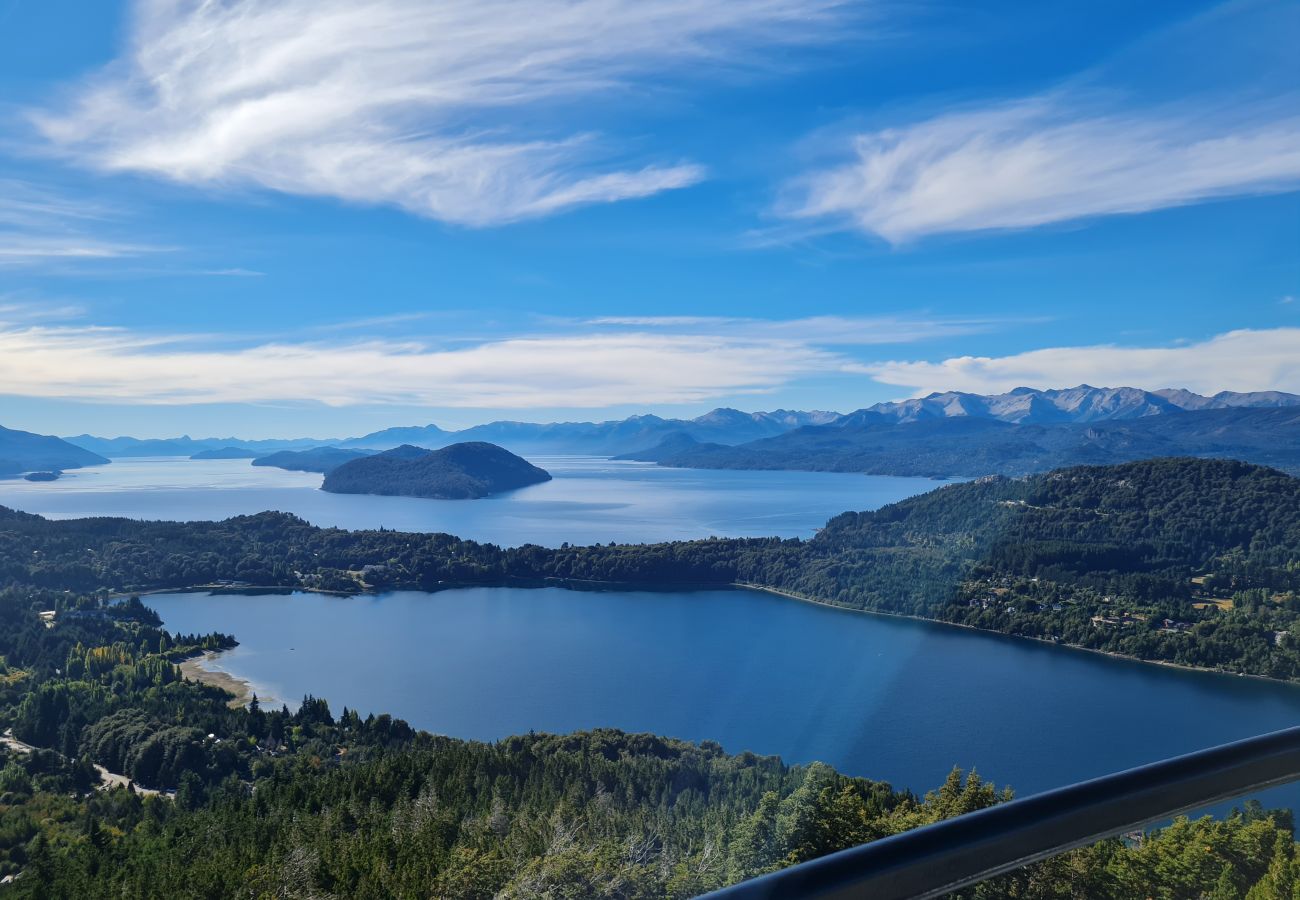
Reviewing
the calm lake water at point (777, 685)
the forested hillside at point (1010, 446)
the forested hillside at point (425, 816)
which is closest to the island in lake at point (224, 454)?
the forested hillside at point (1010, 446)

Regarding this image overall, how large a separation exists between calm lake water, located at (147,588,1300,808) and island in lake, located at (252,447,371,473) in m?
48.4

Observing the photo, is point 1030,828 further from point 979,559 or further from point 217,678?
point 979,559

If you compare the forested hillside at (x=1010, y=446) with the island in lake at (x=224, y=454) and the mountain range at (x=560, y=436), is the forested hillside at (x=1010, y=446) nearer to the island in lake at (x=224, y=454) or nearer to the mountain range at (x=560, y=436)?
the mountain range at (x=560, y=436)

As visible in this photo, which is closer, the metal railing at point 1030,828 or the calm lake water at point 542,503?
the metal railing at point 1030,828

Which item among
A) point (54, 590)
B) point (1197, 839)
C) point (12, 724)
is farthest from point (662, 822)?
point (54, 590)

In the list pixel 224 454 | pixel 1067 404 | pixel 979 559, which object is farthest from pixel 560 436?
pixel 979 559

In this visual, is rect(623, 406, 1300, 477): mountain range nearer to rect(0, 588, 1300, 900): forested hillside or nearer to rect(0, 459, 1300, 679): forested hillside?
rect(0, 459, 1300, 679): forested hillside

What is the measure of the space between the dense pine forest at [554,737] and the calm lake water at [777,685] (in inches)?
49.0

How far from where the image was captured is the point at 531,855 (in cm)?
442

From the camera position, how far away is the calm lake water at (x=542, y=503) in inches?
1270

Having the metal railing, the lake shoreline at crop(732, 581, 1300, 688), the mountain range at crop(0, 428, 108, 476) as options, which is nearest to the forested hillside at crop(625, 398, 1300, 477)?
the lake shoreline at crop(732, 581, 1300, 688)

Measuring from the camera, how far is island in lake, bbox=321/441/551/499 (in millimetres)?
49812

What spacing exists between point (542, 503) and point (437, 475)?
942cm

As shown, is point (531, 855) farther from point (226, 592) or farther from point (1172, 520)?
point (226, 592)
